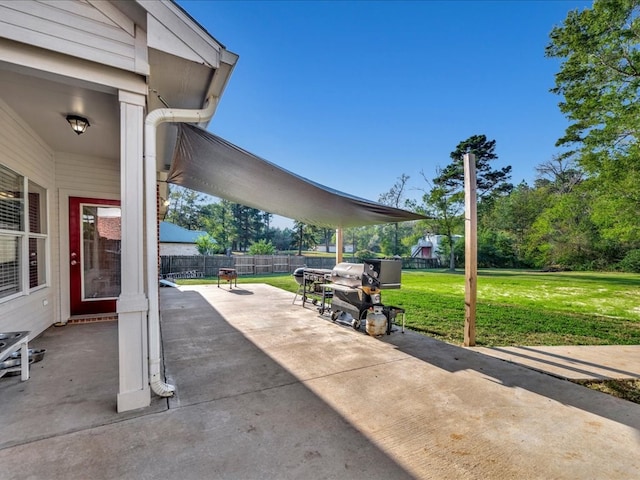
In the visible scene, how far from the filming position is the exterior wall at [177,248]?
2228 centimetres

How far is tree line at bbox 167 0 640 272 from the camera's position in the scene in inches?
339

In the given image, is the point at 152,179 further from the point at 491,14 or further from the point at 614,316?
the point at 491,14

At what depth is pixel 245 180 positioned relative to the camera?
3.99m

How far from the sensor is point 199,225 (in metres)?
39.7

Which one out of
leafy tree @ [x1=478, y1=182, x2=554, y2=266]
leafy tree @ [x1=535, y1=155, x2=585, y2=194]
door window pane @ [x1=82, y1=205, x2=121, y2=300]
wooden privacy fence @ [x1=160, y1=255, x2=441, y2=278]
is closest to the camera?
door window pane @ [x1=82, y1=205, x2=121, y2=300]

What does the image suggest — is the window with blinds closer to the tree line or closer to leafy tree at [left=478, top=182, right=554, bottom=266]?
the tree line

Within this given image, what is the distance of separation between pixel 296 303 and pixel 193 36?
18.3ft

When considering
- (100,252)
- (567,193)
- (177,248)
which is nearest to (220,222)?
(177,248)

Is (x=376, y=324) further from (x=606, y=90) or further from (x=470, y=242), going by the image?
(x=606, y=90)

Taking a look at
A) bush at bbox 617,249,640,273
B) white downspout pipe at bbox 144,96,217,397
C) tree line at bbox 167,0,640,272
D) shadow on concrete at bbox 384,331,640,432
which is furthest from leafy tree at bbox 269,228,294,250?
white downspout pipe at bbox 144,96,217,397

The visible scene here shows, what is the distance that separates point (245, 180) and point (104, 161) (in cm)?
306

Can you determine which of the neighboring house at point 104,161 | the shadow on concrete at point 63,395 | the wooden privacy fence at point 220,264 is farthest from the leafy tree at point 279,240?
the shadow on concrete at point 63,395

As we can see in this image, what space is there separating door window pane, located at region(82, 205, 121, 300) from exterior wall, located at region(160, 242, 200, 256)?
18440 millimetres

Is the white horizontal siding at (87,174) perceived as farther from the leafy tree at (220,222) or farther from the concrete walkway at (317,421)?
the leafy tree at (220,222)
